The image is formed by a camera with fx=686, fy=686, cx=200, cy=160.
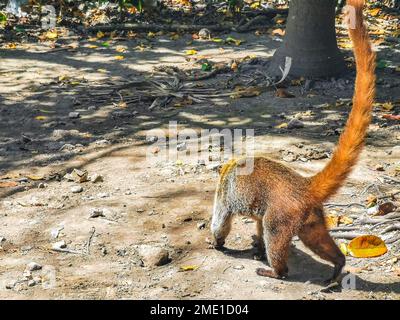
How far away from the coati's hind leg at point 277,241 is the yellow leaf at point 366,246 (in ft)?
2.11

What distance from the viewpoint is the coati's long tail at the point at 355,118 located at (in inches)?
144

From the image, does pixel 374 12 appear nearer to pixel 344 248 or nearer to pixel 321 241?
pixel 344 248

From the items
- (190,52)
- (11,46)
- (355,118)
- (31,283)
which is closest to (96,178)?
(31,283)

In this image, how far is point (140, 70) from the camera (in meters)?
10.2

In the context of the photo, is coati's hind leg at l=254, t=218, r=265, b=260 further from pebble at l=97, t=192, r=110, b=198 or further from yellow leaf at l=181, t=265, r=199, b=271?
pebble at l=97, t=192, r=110, b=198

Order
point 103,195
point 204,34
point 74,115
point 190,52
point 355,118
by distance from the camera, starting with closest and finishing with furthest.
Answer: point 355,118 → point 103,195 → point 74,115 → point 190,52 → point 204,34

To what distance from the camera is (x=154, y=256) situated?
16.1 ft

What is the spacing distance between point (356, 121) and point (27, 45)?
8718 millimetres

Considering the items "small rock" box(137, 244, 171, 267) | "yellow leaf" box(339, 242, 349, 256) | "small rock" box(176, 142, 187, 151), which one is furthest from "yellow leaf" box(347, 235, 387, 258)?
"small rock" box(176, 142, 187, 151)

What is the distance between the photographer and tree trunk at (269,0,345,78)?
926 centimetres

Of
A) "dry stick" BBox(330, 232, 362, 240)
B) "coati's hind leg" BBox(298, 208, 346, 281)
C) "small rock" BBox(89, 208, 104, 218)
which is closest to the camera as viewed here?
"coati's hind leg" BBox(298, 208, 346, 281)

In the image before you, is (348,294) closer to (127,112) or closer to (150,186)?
(150,186)

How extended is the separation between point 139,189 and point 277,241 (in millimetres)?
2151

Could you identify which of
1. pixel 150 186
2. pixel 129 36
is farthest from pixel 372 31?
pixel 150 186
